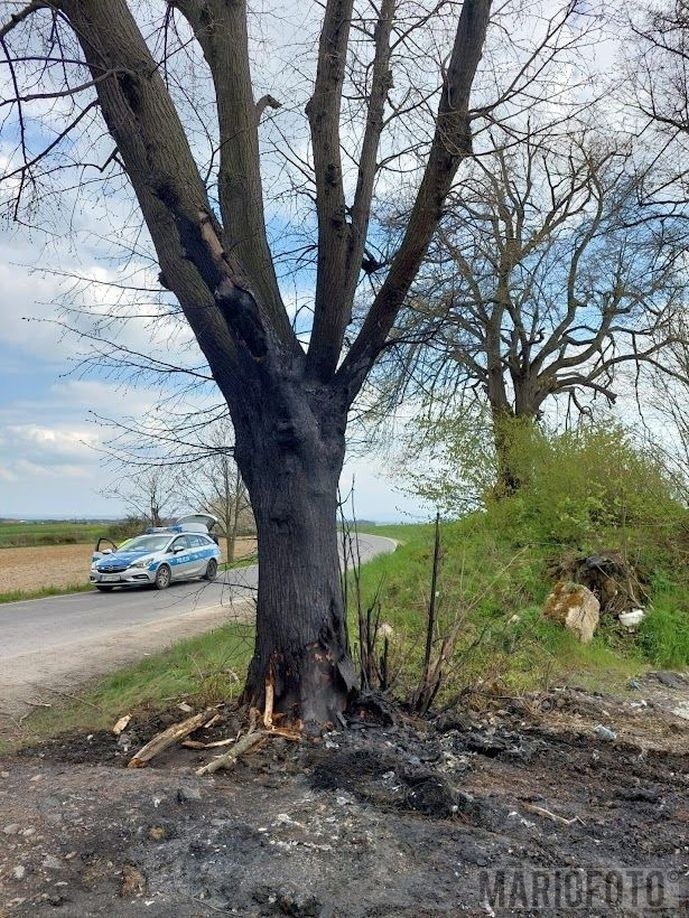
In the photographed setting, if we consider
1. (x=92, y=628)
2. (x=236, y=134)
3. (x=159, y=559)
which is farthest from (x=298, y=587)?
(x=159, y=559)

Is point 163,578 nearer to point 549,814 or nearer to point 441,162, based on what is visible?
point 441,162

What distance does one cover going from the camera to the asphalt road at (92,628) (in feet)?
25.1

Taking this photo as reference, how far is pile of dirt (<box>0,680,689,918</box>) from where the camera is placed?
9.45 feet

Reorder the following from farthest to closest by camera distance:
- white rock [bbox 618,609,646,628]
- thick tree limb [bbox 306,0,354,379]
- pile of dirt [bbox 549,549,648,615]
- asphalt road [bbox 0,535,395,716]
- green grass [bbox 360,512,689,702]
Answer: pile of dirt [bbox 549,549,648,615], white rock [bbox 618,609,646,628], asphalt road [bbox 0,535,395,716], green grass [bbox 360,512,689,702], thick tree limb [bbox 306,0,354,379]

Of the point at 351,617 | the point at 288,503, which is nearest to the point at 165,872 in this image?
the point at 288,503

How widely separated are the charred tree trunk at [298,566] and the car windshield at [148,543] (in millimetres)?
16269

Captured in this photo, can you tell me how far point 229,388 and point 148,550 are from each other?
16155mm

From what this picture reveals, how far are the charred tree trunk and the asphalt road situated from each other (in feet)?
2.76

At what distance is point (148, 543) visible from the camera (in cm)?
2120

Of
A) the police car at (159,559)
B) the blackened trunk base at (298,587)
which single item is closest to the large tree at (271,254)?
the blackened trunk base at (298,587)

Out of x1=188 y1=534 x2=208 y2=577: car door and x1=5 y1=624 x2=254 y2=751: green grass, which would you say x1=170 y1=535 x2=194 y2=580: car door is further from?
x1=5 y1=624 x2=254 y2=751: green grass

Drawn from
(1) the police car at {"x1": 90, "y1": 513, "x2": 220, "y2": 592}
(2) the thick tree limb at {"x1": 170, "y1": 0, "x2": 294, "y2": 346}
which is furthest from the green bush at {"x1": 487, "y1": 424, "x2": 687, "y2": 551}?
(1) the police car at {"x1": 90, "y1": 513, "x2": 220, "y2": 592}

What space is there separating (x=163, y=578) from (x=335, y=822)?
1745cm

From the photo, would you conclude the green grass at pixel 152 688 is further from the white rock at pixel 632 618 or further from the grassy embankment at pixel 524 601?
the white rock at pixel 632 618
